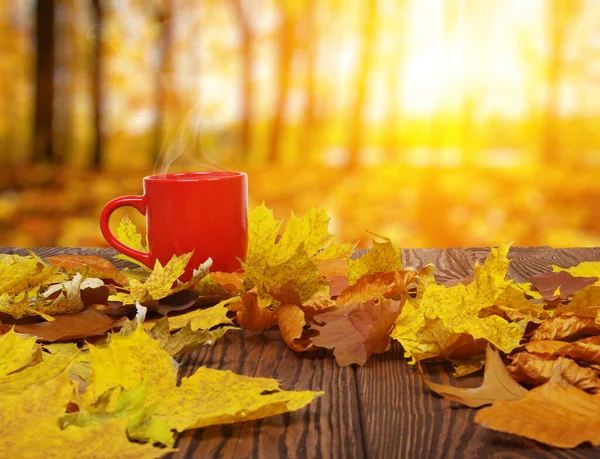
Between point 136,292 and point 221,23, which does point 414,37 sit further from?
point 136,292

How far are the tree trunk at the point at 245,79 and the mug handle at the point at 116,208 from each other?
7.49 metres

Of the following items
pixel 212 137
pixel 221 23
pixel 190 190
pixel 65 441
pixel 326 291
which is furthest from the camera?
pixel 221 23

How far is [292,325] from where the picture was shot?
0.60m

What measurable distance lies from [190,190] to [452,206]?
6329 millimetres

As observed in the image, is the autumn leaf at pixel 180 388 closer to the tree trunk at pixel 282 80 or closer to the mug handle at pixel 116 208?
the mug handle at pixel 116 208

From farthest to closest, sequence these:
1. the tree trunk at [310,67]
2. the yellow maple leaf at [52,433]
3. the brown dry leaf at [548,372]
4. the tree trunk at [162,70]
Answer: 1. the tree trunk at [310,67]
2. the tree trunk at [162,70]
3. the brown dry leaf at [548,372]
4. the yellow maple leaf at [52,433]

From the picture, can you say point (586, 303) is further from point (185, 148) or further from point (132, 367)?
point (185, 148)

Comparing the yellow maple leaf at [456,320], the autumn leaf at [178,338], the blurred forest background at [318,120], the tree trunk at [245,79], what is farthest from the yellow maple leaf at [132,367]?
the tree trunk at [245,79]

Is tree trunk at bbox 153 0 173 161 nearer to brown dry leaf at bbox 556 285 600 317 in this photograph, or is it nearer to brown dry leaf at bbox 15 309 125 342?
brown dry leaf at bbox 15 309 125 342

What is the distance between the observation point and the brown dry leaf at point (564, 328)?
57cm

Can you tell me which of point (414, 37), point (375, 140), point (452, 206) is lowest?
point (452, 206)

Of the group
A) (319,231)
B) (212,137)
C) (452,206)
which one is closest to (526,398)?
(319,231)

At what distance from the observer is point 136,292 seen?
0.69 m

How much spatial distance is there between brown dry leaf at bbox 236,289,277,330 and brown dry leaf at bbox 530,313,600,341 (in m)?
0.26
